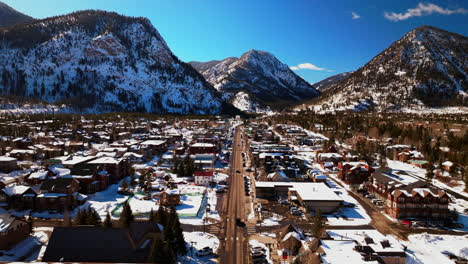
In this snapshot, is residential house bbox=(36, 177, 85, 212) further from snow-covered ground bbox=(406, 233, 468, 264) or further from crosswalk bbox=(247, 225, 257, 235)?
snow-covered ground bbox=(406, 233, 468, 264)

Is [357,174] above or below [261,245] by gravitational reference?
above

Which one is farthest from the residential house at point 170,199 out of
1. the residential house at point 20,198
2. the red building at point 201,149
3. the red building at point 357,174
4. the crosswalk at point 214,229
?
the red building at point 201,149

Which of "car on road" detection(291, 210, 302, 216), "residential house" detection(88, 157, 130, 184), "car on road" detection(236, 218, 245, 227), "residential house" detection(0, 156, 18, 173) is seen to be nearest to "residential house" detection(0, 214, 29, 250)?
"residential house" detection(88, 157, 130, 184)

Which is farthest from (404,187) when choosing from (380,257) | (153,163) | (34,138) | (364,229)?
(34,138)

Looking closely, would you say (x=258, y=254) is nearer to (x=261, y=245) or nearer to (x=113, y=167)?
(x=261, y=245)

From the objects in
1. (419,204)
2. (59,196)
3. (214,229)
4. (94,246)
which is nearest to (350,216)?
(419,204)
